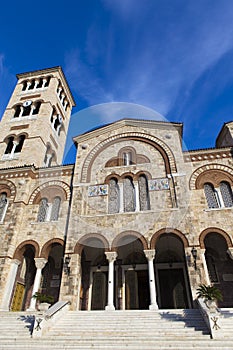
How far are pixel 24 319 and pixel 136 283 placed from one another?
773cm

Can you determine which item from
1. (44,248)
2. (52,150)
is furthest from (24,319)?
(52,150)

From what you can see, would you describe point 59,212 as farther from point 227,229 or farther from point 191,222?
point 227,229

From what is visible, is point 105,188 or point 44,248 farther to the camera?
point 105,188

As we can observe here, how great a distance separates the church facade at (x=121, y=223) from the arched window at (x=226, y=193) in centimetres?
6

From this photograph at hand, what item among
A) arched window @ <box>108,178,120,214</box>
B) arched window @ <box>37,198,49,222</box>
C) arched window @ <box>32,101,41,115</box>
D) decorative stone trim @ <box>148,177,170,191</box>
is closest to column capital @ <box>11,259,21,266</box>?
arched window @ <box>37,198,49,222</box>

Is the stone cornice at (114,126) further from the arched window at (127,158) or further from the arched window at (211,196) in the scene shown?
the arched window at (211,196)

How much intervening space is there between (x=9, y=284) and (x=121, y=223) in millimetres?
7821

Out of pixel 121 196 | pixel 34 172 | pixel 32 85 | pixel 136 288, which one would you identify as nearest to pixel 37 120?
pixel 34 172

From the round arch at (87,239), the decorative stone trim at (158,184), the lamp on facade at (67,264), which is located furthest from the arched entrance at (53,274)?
the decorative stone trim at (158,184)

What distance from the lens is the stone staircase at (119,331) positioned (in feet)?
26.6

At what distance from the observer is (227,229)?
14.4 meters

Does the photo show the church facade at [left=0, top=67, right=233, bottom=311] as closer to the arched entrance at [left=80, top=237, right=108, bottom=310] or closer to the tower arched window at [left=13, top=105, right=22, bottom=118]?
the arched entrance at [left=80, top=237, right=108, bottom=310]

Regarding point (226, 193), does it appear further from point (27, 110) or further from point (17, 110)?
point (17, 110)

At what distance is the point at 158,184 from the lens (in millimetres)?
16672
